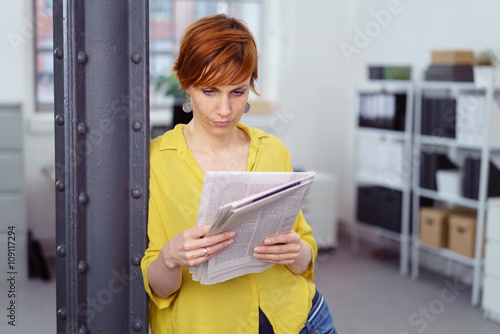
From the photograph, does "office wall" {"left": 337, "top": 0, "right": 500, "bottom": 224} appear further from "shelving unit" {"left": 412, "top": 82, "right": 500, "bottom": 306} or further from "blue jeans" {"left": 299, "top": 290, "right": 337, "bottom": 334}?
"blue jeans" {"left": 299, "top": 290, "right": 337, "bottom": 334}

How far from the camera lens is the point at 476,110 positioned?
3.94 metres

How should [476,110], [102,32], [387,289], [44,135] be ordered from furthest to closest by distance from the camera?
[44,135] < [387,289] < [476,110] < [102,32]

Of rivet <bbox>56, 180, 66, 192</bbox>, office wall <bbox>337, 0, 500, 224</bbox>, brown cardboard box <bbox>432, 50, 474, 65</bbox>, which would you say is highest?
office wall <bbox>337, 0, 500, 224</bbox>

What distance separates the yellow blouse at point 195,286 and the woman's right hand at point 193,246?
1.8 inches

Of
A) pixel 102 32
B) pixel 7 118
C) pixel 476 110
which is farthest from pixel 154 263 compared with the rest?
pixel 7 118

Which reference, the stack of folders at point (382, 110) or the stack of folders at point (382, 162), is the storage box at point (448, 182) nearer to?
the stack of folders at point (382, 162)

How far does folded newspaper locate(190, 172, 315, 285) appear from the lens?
3.53 feet

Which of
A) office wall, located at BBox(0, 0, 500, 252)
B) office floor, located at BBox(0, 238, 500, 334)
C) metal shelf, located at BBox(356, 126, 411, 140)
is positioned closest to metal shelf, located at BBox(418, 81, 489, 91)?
metal shelf, located at BBox(356, 126, 411, 140)

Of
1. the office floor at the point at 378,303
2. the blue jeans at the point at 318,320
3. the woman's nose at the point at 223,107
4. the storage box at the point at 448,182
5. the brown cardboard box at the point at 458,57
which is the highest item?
the brown cardboard box at the point at 458,57

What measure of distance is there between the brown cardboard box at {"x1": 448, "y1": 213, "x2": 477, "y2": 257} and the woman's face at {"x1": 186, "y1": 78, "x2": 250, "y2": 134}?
3.12 meters

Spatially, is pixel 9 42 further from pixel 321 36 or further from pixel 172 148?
pixel 172 148

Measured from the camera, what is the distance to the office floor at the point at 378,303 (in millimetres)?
3594

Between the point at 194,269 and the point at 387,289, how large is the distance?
3.39 m

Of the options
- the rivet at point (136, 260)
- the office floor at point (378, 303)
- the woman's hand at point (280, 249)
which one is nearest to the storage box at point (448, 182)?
the office floor at point (378, 303)
